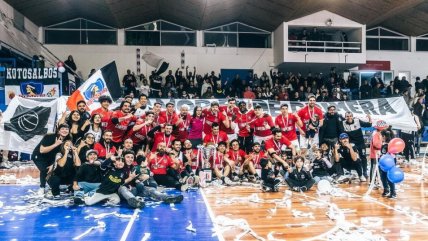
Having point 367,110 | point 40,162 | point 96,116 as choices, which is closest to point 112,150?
point 96,116

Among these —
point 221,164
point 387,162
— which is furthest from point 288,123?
point 387,162

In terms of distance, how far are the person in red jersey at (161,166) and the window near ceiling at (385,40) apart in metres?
18.5

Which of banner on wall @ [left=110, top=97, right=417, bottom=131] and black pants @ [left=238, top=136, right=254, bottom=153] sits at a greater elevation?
banner on wall @ [left=110, top=97, right=417, bottom=131]

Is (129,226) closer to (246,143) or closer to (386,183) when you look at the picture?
(386,183)

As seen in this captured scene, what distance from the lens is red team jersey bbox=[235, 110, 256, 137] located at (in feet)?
31.7

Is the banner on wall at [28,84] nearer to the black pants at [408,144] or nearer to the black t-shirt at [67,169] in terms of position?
the black t-shirt at [67,169]

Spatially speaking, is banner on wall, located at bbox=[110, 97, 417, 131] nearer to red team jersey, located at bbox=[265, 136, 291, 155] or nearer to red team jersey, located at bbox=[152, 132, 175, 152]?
red team jersey, located at bbox=[265, 136, 291, 155]

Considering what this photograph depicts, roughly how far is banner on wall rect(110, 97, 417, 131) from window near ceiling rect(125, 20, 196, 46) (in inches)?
366

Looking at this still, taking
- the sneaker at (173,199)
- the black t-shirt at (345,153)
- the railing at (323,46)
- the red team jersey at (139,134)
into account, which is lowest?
the sneaker at (173,199)

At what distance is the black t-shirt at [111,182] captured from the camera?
20.9 feet

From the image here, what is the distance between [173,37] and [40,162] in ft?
49.6

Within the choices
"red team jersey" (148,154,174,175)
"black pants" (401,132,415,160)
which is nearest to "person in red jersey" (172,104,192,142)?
"red team jersey" (148,154,174,175)

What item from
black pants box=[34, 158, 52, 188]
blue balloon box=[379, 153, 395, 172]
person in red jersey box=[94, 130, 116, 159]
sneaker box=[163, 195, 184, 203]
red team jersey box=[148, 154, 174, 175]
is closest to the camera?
sneaker box=[163, 195, 184, 203]

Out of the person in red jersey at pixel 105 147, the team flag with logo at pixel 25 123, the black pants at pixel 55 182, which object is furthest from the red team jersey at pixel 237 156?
the team flag with logo at pixel 25 123
